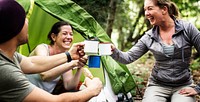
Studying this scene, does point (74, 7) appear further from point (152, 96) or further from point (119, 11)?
point (119, 11)

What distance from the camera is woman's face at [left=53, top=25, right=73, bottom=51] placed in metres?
3.31

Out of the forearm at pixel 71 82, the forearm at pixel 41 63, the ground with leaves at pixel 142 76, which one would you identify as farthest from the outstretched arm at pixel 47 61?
the ground with leaves at pixel 142 76

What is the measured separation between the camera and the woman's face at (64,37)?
3314 millimetres

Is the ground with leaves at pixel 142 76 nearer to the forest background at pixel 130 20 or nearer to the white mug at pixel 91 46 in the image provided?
the forest background at pixel 130 20

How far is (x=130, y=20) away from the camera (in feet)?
33.2

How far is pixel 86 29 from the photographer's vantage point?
3.45 m

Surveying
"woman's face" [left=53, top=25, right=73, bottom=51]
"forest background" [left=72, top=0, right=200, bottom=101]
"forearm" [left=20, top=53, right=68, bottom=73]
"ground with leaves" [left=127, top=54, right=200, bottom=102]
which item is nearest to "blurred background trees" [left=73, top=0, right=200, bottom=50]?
"forest background" [left=72, top=0, right=200, bottom=101]

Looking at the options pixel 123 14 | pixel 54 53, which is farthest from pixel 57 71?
pixel 123 14

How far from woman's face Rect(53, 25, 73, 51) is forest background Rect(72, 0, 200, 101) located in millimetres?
1165

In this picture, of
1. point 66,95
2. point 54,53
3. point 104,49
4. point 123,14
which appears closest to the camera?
point 66,95

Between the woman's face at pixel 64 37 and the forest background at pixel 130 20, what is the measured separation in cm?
117

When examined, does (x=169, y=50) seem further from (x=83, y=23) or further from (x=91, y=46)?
(x=83, y=23)

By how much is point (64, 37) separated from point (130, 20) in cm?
699

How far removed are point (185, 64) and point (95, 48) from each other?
0.92 m
